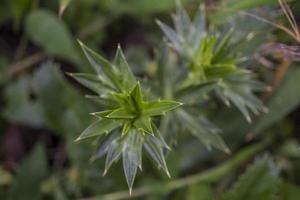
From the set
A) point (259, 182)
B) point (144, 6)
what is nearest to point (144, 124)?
point (259, 182)

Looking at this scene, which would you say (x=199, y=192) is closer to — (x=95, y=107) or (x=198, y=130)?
(x=198, y=130)

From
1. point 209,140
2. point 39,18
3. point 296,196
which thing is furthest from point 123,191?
point 39,18

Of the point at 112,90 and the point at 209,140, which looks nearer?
the point at 112,90

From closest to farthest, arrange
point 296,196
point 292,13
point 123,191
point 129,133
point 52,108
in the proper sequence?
1. point 129,133
2. point 292,13
3. point 296,196
4. point 123,191
5. point 52,108

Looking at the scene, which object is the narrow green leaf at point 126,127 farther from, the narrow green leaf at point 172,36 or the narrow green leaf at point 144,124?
the narrow green leaf at point 172,36

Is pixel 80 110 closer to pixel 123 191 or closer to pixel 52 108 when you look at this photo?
pixel 52 108
